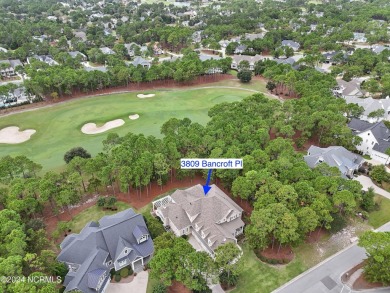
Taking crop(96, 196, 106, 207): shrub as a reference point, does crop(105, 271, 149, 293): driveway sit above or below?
below

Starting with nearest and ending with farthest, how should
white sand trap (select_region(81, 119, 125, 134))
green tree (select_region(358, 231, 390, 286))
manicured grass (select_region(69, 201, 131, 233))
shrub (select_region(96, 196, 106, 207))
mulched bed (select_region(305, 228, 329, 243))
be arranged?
green tree (select_region(358, 231, 390, 286))
mulched bed (select_region(305, 228, 329, 243))
manicured grass (select_region(69, 201, 131, 233))
shrub (select_region(96, 196, 106, 207))
white sand trap (select_region(81, 119, 125, 134))

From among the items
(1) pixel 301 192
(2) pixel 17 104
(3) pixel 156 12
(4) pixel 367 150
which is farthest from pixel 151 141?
(3) pixel 156 12

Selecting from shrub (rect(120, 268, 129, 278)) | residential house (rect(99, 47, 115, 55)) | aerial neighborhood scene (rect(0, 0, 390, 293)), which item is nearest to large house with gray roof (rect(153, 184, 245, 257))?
aerial neighborhood scene (rect(0, 0, 390, 293))

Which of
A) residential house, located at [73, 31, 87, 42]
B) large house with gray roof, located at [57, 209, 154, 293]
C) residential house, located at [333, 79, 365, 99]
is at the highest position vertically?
residential house, located at [73, 31, 87, 42]

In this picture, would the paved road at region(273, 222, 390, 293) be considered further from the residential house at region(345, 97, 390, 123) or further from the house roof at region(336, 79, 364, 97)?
the house roof at region(336, 79, 364, 97)

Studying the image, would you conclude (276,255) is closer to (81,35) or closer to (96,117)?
(96,117)

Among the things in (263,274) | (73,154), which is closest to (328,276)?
(263,274)
